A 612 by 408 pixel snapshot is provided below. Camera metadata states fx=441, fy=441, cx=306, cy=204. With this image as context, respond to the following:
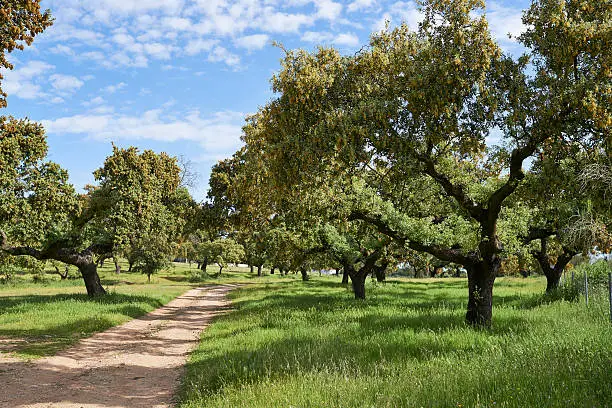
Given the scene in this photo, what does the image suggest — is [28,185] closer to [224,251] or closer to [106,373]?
[106,373]

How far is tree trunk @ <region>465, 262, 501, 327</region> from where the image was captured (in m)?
13.6

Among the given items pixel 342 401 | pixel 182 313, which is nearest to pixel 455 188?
pixel 342 401

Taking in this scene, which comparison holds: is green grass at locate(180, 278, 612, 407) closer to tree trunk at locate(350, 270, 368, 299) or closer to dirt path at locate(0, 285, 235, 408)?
dirt path at locate(0, 285, 235, 408)

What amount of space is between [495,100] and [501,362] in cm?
574

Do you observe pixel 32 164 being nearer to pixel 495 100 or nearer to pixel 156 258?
pixel 495 100

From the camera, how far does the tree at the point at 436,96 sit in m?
9.97

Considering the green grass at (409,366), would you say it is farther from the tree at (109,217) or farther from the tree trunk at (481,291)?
the tree at (109,217)

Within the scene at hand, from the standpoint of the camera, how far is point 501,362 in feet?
25.8

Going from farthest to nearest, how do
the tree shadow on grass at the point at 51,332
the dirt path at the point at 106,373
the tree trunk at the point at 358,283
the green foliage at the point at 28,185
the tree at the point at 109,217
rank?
1. the tree trunk at the point at 358,283
2. the tree at the point at 109,217
3. the green foliage at the point at 28,185
4. the tree shadow on grass at the point at 51,332
5. the dirt path at the point at 106,373

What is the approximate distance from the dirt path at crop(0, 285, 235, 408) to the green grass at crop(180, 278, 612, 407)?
66 cm

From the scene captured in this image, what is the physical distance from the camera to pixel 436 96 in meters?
10.1

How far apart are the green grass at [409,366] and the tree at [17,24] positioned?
28.7ft

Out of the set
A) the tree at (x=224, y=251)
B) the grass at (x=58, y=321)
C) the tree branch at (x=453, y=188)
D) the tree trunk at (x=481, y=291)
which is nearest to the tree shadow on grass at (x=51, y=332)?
the grass at (x=58, y=321)

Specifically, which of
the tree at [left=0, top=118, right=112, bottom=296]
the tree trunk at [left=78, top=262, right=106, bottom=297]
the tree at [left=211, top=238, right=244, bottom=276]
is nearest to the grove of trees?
the tree at [left=0, top=118, right=112, bottom=296]
